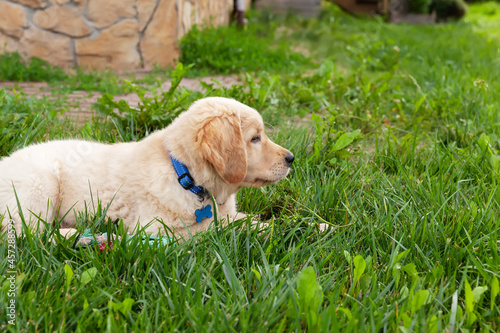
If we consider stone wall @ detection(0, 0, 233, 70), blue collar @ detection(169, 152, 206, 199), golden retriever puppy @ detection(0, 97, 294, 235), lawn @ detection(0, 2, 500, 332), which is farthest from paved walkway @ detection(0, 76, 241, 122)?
blue collar @ detection(169, 152, 206, 199)

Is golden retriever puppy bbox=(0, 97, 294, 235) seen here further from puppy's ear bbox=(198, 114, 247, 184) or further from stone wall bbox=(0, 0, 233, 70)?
stone wall bbox=(0, 0, 233, 70)

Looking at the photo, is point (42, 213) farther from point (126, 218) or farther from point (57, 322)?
point (57, 322)

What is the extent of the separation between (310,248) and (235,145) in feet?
2.16

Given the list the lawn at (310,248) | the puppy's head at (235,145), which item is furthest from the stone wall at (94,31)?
the puppy's head at (235,145)

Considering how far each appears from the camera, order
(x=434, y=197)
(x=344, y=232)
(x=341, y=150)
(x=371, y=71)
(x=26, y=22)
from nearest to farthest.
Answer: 1. (x=344, y=232)
2. (x=434, y=197)
3. (x=341, y=150)
4. (x=26, y=22)
5. (x=371, y=71)

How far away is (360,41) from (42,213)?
7.54 metres

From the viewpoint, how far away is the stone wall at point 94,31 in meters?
5.49

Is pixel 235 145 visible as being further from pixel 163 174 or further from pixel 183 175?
pixel 163 174

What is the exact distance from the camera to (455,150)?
354 cm

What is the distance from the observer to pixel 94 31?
5648 millimetres

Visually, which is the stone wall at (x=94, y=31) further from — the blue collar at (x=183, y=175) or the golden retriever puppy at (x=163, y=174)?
the blue collar at (x=183, y=175)

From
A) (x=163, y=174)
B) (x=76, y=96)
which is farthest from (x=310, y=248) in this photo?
(x=76, y=96)

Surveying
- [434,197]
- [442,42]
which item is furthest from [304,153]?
[442,42]

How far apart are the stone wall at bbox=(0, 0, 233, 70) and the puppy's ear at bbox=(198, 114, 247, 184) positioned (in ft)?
12.8
